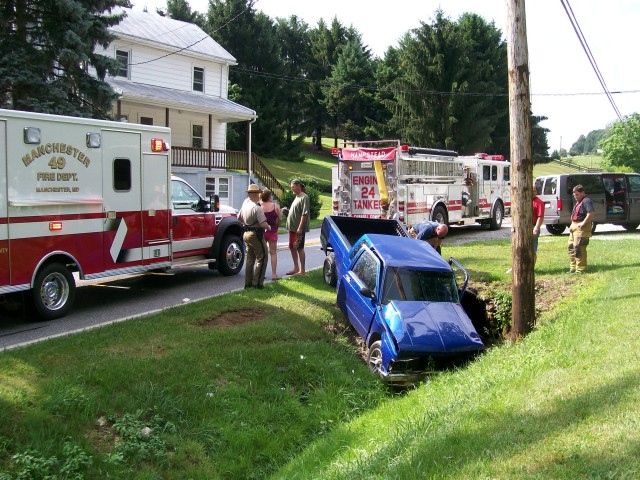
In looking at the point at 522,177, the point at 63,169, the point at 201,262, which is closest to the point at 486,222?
the point at 201,262

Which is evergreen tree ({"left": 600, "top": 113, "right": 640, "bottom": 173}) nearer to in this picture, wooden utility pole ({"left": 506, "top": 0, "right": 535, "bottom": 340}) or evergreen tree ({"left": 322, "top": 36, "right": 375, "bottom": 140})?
evergreen tree ({"left": 322, "top": 36, "right": 375, "bottom": 140})

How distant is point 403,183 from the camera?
17562 mm

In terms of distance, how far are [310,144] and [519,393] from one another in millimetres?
64228

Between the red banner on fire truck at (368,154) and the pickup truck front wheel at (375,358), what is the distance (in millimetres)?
9883

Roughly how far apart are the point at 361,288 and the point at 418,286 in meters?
0.78

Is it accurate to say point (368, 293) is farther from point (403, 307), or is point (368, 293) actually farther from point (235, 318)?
point (235, 318)

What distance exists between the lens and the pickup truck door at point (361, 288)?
341 inches

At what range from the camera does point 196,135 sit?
3272cm

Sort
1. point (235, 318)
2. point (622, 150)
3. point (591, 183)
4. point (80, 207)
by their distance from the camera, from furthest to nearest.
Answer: point (622, 150) → point (591, 183) → point (80, 207) → point (235, 318)

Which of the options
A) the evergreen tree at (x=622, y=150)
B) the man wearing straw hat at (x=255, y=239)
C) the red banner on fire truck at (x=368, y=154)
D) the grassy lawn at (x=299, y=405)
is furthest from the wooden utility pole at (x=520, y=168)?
the evergreen tree at (x=622, y=150)

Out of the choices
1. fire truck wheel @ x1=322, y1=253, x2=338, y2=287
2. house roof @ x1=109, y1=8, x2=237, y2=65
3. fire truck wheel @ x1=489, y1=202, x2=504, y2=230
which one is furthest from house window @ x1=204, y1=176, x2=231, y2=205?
fire truck wheel @ x1=322, y1=253, x2=338, y2=287

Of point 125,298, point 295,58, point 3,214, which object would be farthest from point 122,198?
point 295,58

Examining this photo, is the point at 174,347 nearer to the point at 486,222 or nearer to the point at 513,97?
the point at 513,97

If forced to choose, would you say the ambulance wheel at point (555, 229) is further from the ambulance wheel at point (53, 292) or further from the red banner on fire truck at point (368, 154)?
the ambulance wheel at point (53, 292)
